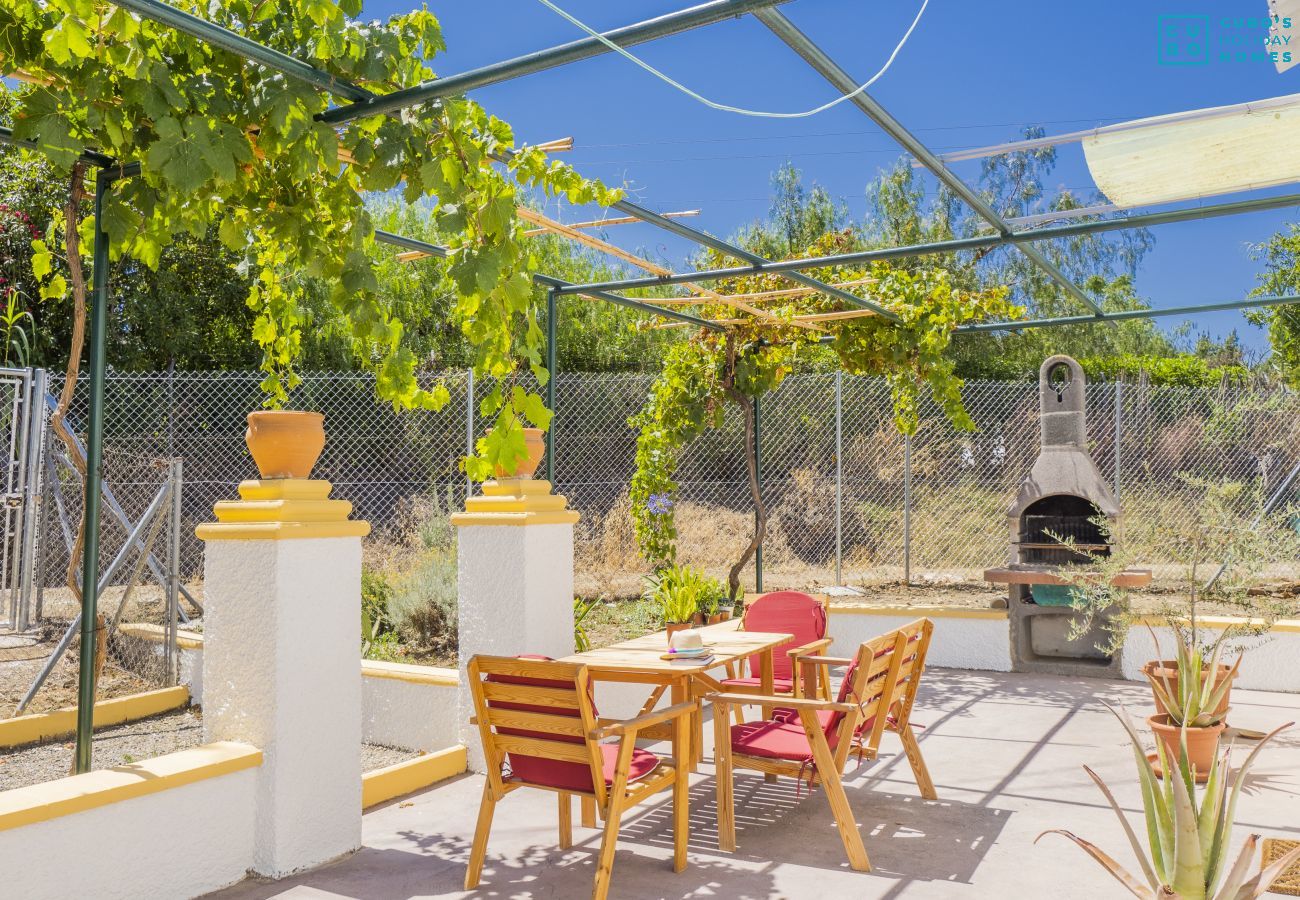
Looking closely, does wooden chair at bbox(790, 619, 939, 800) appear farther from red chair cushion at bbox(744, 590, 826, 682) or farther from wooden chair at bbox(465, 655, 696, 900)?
wooden chair at bbox(465, 655, 696, 900)

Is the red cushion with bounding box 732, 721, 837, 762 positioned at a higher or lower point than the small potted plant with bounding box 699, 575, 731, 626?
lower

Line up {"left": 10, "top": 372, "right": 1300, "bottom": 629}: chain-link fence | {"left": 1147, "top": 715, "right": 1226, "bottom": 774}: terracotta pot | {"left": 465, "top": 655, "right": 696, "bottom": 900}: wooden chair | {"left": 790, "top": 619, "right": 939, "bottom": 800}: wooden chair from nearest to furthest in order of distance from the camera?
{"left": 465, "top": 655, "right": 696, "bottom": 900}: wooden chair, {"left": 790, "top": 619, "right": 939, "bottom": 800}: wooden chair, {"left": 1147, "top": 715, "right": 1226, "bottom": 774}: terracotta pot, {"left": 10, "top": 372, "right": 1300, "bottom": 629}: chain-link fence

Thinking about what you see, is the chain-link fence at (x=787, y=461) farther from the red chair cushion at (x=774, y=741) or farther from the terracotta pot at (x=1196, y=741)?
the red chair cushion at (x=774, y=741)

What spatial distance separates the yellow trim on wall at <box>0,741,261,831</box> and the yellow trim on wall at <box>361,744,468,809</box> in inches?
36.2

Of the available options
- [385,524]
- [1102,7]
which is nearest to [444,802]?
[385,524]

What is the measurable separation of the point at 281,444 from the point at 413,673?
2017mm

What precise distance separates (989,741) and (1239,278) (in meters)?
14.7

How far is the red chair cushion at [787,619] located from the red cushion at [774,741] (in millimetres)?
962

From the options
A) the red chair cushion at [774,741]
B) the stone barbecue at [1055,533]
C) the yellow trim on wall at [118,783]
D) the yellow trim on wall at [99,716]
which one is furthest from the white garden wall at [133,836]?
the stone barbecue at [1055,533]

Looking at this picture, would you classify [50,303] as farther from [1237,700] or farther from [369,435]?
[1237,700]

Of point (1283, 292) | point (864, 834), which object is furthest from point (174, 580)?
point (1283, 292)

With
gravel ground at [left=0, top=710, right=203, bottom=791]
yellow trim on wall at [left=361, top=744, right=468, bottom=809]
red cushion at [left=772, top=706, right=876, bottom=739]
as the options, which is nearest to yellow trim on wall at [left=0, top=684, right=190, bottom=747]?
gravel ground at [left=0, top=710, right=203, bottom=791]

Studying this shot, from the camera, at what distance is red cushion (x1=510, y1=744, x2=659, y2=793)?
3.51 meters

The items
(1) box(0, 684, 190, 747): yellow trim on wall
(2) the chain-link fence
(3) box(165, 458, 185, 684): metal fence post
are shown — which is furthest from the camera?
(2) the chain-link fence
